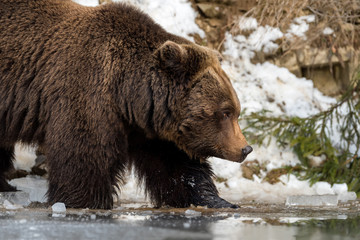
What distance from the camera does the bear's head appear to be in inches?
226

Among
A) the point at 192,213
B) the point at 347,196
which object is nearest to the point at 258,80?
the point at 347,196

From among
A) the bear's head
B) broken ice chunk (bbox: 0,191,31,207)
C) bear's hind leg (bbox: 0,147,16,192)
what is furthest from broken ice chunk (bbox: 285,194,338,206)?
bear's hind leg (bbox: 0,147,16,192)

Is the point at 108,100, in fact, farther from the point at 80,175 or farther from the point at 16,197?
the point at 16,197

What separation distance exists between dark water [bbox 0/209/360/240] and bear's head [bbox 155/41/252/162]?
25.7 inches

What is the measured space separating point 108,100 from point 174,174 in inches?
42.3

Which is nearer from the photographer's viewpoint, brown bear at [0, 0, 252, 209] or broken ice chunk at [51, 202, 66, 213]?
broken ice chunk at [51, 202, 66, 213]

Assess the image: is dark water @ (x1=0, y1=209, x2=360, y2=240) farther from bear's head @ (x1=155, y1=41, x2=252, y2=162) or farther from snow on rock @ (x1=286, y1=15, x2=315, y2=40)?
snow on rock @ (x1=286, y1=15, x2=315, y2=40)

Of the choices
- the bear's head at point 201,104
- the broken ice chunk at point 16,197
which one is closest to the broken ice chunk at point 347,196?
the bear's head at point 201,104

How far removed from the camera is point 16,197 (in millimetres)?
6289

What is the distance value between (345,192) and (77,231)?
4.55 m

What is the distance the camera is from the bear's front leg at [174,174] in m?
6.24

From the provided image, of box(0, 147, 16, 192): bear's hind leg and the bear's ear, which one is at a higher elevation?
A: the bear's ear

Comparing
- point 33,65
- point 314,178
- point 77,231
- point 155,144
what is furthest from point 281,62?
point 77,231

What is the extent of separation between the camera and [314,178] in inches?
325
